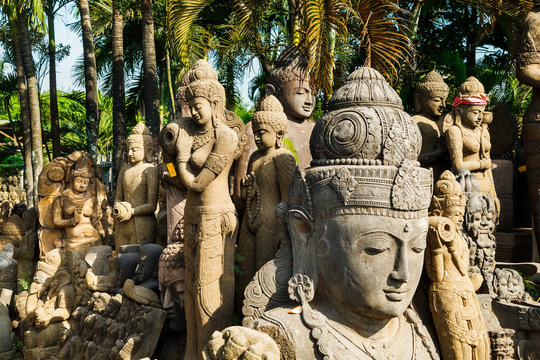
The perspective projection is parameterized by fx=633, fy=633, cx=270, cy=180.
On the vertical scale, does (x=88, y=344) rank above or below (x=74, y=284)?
below

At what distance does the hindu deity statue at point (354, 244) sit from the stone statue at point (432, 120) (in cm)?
356

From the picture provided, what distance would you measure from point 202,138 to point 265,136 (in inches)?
21.9

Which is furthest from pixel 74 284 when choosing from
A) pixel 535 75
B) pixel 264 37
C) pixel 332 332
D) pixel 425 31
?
pixel 425 31

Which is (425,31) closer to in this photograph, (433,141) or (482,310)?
(433,141)

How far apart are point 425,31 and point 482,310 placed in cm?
1218

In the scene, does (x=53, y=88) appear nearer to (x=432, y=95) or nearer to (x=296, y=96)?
(x=296, y=96)

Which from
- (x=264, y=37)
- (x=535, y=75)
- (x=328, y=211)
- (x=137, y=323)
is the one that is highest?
(x=264, y=37)

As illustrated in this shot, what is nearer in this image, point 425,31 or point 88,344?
point 88,344

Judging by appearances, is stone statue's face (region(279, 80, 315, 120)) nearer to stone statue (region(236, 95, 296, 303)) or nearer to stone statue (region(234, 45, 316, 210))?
stone statue (region(234, 45, 316, 210))

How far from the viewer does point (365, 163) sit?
→ 3.63m

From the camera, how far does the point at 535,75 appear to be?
23.5 ft

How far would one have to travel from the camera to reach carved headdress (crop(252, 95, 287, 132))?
5586mm

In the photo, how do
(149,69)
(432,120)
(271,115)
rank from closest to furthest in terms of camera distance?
(271,115) < (432,120) < (149,69)

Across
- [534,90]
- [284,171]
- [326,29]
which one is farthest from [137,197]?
[534,90]
